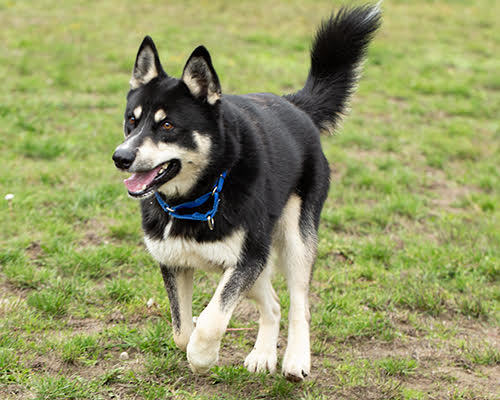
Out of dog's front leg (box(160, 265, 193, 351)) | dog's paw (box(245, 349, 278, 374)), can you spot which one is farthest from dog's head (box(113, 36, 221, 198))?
dog's paw (box(245, 349, 278, 374))

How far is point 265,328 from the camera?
3855mm

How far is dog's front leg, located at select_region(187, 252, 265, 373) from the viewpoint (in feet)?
10.5

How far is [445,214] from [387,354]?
2527 mm

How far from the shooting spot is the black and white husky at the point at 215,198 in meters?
3.24

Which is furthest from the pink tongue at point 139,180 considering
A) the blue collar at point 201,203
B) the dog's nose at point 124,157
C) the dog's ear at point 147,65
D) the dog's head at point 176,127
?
the dog's ear at point 147,65

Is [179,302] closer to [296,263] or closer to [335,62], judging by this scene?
Result: [296,263]

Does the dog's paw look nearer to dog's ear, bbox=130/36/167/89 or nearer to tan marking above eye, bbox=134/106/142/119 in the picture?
tan marking above eye, bbox=134/106/142/119

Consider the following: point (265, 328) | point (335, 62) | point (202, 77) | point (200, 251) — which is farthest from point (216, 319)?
point (335, 62)

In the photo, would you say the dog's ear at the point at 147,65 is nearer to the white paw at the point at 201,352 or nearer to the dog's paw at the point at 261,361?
the white paw at the point at 201,352

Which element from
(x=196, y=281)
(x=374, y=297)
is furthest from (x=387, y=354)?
(x=196, y=281)

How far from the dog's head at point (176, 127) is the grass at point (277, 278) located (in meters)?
1.11

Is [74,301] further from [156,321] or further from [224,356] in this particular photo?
[224,356]

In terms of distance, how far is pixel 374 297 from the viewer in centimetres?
460

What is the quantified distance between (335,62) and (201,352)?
244cm
